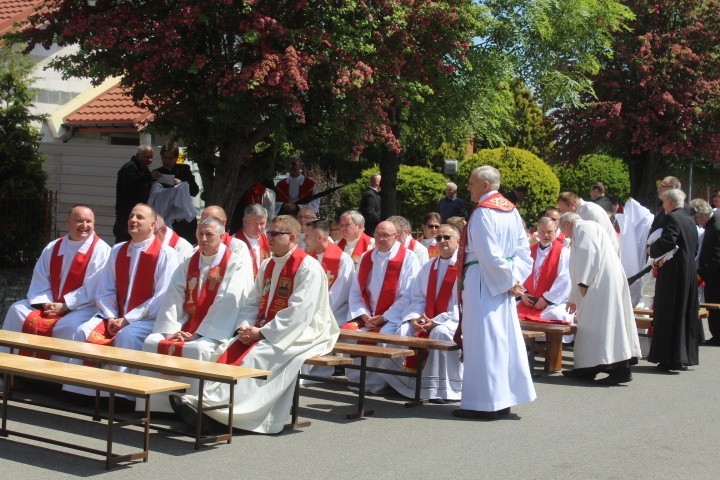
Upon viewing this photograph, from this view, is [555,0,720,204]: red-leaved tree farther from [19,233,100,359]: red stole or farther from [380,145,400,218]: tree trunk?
[19,233,100,359]: red stole

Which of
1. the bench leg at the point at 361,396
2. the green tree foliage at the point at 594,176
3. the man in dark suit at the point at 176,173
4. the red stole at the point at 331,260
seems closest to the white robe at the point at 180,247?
the red stole at the point at 331,260

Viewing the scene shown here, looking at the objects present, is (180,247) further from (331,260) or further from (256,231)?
(331,260)

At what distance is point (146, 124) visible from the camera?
15.9 meters

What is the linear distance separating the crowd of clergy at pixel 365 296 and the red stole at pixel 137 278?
12mm

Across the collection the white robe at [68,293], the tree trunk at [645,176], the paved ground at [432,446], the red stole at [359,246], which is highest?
the tree trunk at [645,176]

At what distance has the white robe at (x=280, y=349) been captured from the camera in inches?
331

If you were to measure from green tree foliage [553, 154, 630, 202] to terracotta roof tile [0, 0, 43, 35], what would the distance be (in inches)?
615

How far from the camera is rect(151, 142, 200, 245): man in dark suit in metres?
14.5

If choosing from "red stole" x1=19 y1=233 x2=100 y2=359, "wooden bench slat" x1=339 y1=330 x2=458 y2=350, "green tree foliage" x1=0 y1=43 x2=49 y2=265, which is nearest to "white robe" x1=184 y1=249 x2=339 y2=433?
"wooden bench slat" x1=339 y1=330 x2=458 y2=350

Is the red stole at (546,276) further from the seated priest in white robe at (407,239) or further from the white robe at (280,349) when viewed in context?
the white robe at (280,349)

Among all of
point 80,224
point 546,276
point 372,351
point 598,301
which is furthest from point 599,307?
point 80,224

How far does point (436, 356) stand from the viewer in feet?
33.8

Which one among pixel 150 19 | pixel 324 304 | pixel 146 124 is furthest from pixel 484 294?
pixel 146 124

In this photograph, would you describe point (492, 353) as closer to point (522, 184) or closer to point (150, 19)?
point (150, 19)
